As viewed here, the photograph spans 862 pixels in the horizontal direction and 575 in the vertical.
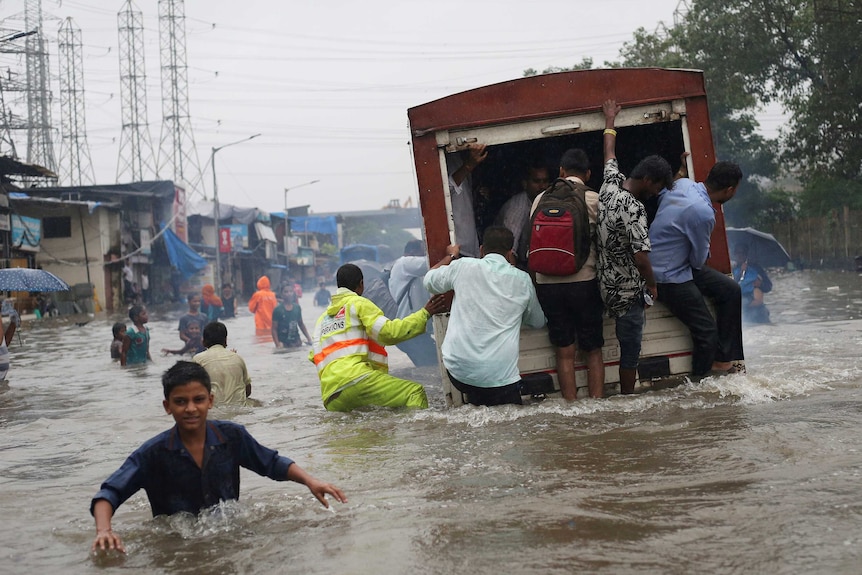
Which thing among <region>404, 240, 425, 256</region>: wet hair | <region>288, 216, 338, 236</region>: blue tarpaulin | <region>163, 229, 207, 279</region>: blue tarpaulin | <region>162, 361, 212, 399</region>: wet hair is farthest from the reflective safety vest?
<region>288, 216, 338, 236</region>: blue tarpaulin

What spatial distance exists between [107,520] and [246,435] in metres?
0.74

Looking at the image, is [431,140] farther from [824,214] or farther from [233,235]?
→ [233,235]

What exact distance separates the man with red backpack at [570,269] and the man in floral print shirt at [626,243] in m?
0.12

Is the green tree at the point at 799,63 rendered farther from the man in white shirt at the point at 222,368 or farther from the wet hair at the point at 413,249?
the man in white shirt at the point at 222,368

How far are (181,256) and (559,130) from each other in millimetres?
36900

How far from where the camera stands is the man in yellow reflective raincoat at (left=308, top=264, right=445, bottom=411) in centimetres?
737

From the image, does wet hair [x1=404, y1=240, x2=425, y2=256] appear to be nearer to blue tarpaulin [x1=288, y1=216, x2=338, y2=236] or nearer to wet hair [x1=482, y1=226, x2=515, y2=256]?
wet hair [x1=482, y1=226, x2=515, y2=256]

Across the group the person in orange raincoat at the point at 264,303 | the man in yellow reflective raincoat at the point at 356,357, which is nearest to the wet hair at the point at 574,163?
the man in yellow reflective raincoat at the point at 356,357

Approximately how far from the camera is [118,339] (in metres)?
15.6

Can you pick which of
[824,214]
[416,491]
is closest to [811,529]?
[416,491]

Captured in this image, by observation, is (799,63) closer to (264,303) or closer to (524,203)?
(264,303)

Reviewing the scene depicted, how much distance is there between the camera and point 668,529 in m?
3.93

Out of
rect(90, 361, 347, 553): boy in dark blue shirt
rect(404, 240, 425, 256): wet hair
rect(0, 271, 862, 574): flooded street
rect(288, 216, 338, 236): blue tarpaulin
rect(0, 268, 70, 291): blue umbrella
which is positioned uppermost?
rect(288, 216, 338, 236): blue tarpaulin

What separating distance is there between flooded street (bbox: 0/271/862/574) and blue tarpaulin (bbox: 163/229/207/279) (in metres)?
33.7
